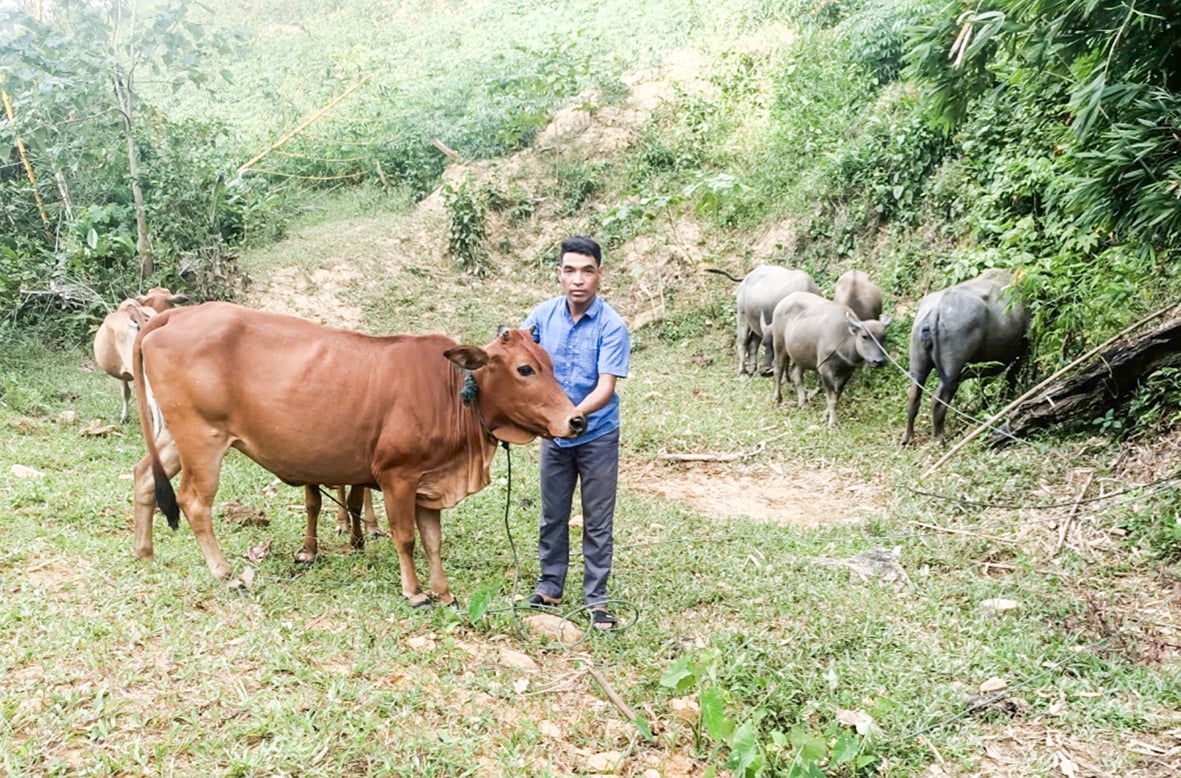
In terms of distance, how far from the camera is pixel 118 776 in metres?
2.78

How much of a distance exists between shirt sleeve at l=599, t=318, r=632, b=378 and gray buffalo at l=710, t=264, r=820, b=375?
6.62 metres

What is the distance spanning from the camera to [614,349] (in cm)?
434

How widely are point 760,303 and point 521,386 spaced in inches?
284

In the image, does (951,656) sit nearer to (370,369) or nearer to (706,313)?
(370,369)

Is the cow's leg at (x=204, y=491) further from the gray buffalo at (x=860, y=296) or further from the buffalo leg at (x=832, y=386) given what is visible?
the gray buffalo at (x=860, y=296)

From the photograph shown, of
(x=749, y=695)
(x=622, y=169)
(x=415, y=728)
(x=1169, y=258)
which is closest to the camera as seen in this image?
(x=415, y=728)

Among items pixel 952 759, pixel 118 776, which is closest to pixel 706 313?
pixel 952 759

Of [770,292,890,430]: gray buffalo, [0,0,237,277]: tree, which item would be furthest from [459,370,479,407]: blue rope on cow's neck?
[0,0,237,277]: tree

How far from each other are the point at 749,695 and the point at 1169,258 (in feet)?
16.5

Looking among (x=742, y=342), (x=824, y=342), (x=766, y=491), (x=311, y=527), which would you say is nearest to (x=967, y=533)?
(x=766, y=491)

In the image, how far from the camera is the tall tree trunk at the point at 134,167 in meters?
9.88

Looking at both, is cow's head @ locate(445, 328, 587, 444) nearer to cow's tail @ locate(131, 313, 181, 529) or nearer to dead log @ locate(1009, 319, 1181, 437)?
cow's tail @ locate(131, 313, 181, 529)

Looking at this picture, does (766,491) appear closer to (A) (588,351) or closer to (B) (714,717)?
(A) (588,351)

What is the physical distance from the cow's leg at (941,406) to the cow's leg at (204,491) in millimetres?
5813
